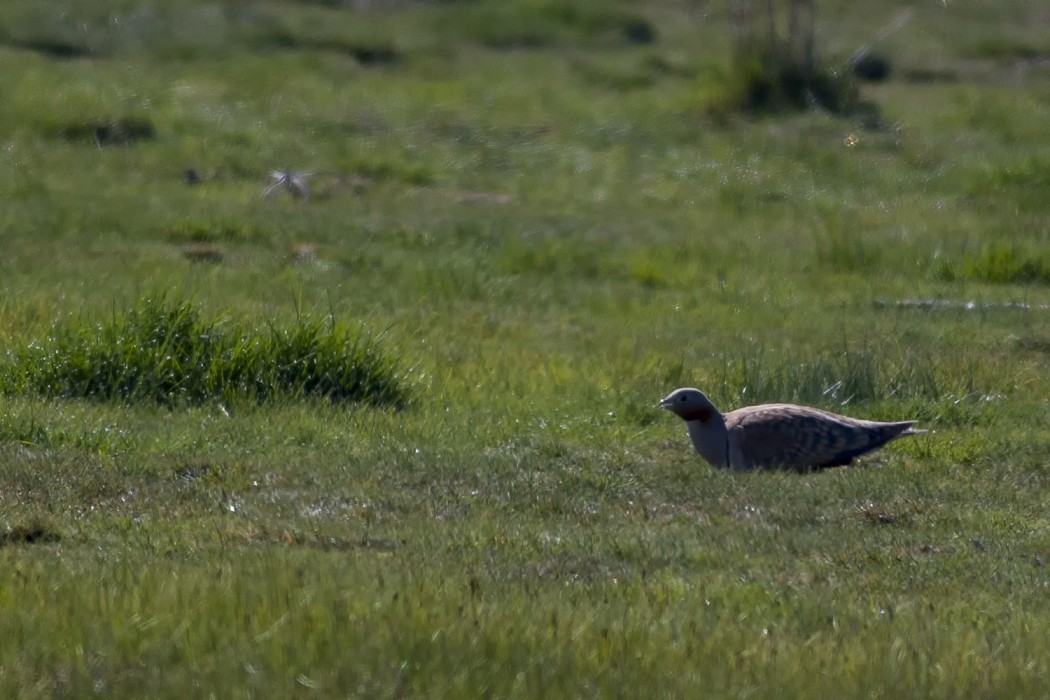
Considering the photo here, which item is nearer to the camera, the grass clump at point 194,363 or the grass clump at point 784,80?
the grass clump at point 194,363

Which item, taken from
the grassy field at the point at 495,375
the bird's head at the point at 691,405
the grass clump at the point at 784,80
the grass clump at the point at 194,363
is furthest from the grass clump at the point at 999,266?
the grass clump at the point at 784,80

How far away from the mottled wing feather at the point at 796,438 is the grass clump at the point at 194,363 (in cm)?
257

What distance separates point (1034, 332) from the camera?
13555 millimetres

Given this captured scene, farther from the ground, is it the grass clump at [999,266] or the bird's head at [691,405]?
the bird's head at [691,405]

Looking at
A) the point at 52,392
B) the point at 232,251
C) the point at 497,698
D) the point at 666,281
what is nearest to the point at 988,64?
the point at 666,281

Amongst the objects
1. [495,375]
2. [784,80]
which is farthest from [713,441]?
[784,80]

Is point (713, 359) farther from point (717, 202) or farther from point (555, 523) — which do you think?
point (717, 202)

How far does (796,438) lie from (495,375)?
9.85 feet

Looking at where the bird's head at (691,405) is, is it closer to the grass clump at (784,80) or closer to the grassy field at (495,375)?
the grassy field at (495,375)

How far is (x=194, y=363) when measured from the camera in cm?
1085

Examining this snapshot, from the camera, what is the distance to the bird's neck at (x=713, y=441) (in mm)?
9352

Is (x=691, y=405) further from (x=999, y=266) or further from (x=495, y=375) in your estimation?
(x=999, y=266)

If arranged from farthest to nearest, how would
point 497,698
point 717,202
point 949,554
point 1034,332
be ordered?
point 717,202 → point 1034,332 → point 949,554 → point 497,698

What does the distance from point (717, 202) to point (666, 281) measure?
13.1ft
